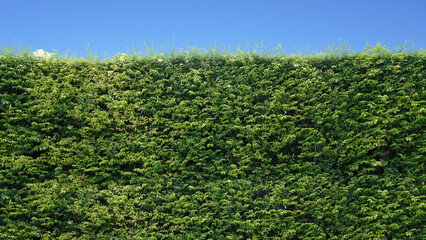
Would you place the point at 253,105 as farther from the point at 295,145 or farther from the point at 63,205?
the point at 63,205

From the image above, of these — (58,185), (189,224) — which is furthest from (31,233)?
(189,224)

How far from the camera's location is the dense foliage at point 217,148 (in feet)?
23.6

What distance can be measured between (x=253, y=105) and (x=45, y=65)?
214 inches

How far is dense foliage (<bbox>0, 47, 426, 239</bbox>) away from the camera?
23.6ft

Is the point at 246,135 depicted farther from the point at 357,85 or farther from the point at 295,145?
the point at 357,85

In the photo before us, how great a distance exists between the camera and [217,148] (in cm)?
780

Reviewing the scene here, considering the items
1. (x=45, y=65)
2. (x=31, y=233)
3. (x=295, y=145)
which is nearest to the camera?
(x=31, y=233)

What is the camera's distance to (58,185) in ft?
24.8

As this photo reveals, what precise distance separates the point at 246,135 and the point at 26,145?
16.9 feet

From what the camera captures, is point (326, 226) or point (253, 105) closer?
point (326, 226)

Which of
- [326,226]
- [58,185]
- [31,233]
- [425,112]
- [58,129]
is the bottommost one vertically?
[326,226]

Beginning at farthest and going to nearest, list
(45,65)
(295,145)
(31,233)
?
(45,65) < (295,145) < (31,233)

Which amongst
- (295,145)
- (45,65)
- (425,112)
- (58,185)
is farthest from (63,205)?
(425,112)

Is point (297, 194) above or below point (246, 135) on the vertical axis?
below
